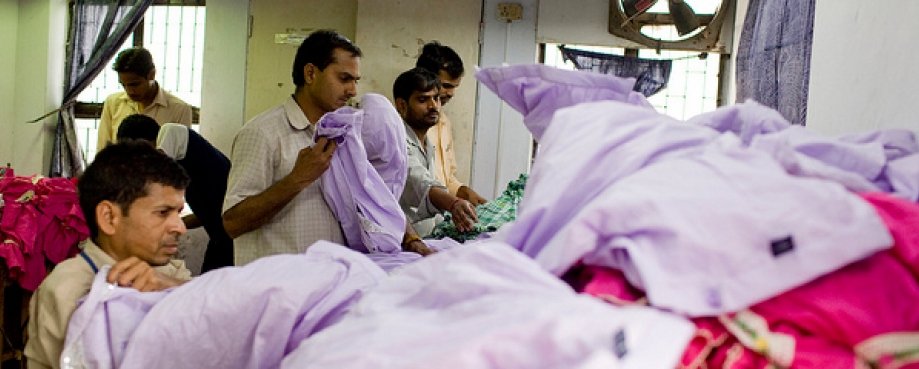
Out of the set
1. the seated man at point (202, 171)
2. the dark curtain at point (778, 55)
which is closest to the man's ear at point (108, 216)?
the dark curtain at point (778, 55)

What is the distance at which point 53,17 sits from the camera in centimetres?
609

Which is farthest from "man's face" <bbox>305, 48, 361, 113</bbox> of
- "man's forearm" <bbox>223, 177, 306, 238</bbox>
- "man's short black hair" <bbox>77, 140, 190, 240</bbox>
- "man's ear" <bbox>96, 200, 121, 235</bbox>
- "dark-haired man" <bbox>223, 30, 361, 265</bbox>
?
"man's ear" <bbox>96, 200, 121, 235</bbox>

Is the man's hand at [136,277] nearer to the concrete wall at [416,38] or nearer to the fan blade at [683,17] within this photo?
the concrete wall at [416,38]

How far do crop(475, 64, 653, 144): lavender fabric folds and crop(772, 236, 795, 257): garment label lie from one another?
1.75 feet

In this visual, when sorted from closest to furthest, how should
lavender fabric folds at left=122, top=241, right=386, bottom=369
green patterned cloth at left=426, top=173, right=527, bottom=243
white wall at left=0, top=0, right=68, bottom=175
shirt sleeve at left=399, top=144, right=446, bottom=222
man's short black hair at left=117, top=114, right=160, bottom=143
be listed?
lavender fabric folds at left=122, top=241, right=386, bottom=369 < green patterned cloth at left=426, top=173, right=527, bottom=243 < shirt sleeve at left=399, top=144, right=446, bottom=222 < man's short black hair at left=117, top=114, right=160, bottom=143 < white wall at left=0, top=0, right=68, bottom=175

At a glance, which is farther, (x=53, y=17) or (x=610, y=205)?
(x=53, y=17)

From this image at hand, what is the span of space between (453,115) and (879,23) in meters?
4.47

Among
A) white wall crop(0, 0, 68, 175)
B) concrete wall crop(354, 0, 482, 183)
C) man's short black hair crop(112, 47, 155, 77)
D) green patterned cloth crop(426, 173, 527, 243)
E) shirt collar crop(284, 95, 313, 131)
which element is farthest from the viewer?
white wall crop(0, 0, 68, 175)

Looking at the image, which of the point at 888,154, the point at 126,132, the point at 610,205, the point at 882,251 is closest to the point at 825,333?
the point at 882,251

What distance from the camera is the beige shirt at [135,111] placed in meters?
5.38

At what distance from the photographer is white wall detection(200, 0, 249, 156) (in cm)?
597

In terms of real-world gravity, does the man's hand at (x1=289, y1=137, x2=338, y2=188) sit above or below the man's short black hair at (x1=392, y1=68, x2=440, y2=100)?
below

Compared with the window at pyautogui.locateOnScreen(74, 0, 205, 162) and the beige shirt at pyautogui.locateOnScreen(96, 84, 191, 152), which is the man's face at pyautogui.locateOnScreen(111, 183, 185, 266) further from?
the window at pyautogui.locateOnScreen(74, 0, 205, 162)

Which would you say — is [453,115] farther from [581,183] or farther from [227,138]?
[581,183]
